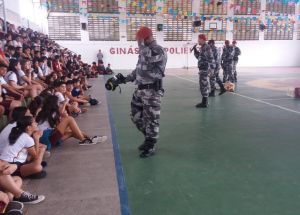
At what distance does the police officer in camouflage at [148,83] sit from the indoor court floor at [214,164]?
0.41m

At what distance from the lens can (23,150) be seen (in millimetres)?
3010

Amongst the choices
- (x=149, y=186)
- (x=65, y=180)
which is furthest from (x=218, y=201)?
(x=65, y=180)

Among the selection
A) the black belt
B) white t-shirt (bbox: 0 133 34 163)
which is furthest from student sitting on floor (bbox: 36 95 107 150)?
the black belt

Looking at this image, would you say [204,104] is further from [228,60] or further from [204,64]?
[228,60]

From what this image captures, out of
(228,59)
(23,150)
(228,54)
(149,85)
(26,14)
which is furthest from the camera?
(26,14)

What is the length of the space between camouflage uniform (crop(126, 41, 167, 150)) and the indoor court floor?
460mm

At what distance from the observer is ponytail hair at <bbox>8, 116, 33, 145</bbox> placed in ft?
9.37

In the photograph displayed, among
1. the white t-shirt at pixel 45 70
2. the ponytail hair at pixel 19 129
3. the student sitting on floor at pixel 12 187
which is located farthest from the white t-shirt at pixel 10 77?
the student sitting on floor at pixel 12 187

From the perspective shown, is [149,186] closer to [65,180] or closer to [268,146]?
[65,180]

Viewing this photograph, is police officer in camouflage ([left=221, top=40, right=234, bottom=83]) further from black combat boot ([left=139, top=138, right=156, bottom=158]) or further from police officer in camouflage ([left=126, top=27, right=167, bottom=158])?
black combat boot ([left=139, top=138, right=156, bottom=158])

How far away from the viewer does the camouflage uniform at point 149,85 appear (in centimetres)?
359

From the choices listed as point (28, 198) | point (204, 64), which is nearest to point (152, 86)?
point (28, 198)

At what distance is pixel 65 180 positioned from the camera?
319cm

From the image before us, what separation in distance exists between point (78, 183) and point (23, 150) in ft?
2.16
